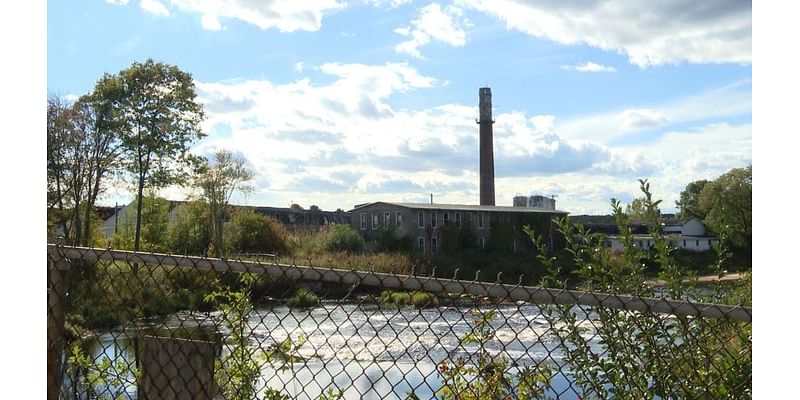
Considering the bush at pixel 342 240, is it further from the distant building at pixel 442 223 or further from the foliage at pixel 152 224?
the foliage at pixel 152 224

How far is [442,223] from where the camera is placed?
→ 40312 millimetres

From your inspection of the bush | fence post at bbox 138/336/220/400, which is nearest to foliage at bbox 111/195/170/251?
the bush

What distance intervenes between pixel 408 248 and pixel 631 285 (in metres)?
35.6

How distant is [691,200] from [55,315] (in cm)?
6198

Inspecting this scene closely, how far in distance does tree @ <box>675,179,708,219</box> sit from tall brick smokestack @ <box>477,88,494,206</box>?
1747 centimetres

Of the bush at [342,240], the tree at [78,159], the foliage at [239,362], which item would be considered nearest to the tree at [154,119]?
the tree at [78,159]

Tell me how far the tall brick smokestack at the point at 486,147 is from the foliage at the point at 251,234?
16.2m

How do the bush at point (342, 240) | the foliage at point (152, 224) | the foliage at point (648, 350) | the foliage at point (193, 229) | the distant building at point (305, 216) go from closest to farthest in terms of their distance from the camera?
the foliage at point (648, 350) < the foliage at point (152, 224) < the foliage at point (193, 229) < the bush at point (342, 240) < the distant building at point (305, 216)

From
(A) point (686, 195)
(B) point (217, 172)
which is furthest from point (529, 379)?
(A) point (686, 195)

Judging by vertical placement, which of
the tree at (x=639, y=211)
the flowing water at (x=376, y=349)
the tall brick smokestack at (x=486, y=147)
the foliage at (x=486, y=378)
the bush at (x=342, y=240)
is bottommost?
the flowing water at (x=376, y=349)

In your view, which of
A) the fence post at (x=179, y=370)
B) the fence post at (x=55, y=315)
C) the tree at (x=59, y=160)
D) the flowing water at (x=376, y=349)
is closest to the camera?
the fence post at (x=179, y=370)

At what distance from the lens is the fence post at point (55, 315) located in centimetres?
286

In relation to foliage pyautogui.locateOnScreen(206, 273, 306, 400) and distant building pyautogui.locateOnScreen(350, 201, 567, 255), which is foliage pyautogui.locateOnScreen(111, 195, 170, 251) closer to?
distant building pyautogui.locateOnScreen(350, 201, 567, 255)

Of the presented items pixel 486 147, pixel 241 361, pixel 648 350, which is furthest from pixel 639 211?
pixel 486 147
